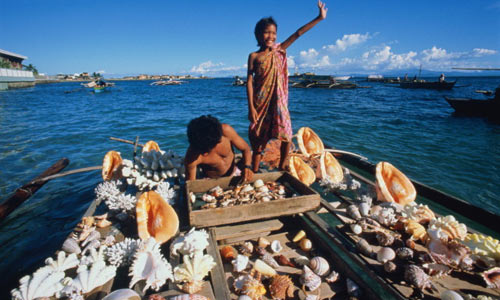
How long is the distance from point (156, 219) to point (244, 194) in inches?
45.2

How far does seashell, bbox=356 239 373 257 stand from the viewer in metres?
2.14

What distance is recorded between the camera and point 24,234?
13.5ft

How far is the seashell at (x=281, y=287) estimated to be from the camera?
195 centimetres

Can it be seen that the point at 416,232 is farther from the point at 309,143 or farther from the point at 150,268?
the point at 309,143

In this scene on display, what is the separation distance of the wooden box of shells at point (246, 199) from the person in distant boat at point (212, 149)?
8.7 inches

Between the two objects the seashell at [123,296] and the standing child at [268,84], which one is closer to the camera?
the seashell at [123,296]

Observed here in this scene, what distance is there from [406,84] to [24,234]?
183 feet

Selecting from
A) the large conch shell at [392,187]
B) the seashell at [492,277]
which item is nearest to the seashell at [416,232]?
the seashell at [492,277]

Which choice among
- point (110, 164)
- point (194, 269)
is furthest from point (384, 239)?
point (110, 164)

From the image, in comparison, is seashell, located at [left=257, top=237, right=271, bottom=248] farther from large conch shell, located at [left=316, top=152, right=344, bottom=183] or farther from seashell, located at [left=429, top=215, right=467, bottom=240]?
large conch shell, located at [left=316, top=152, right=344, bottom=183]

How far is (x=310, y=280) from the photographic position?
2031 millimetres

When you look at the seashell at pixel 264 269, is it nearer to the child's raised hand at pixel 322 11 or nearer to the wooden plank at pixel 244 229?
the wooden plank at pixel 244 229

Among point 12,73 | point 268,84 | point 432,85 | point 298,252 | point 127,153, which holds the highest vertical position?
point 12,73

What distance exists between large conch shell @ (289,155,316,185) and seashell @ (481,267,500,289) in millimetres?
2394
